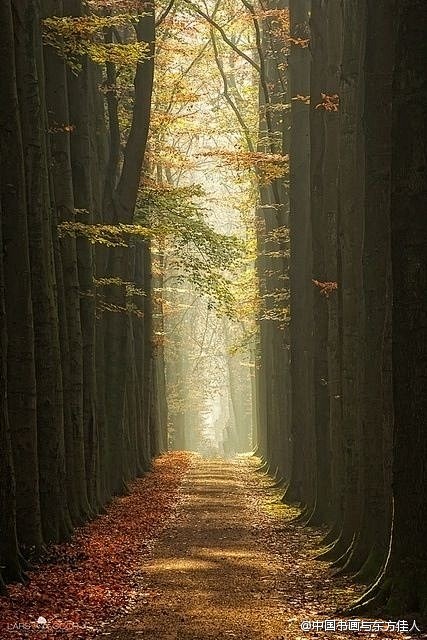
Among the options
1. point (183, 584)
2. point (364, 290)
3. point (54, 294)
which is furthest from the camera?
point (54, 294)

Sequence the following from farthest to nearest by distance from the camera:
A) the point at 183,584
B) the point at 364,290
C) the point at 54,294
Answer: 1. the point at 54,294
2. the point at 364,290
3. the point at 183,584

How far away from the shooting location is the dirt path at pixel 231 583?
9.95m

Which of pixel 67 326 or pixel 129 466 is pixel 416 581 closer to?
pixel 67 326

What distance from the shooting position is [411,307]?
9.56 metres

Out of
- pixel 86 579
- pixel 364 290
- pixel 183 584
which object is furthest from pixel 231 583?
pixel 364 290

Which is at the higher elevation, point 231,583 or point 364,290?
point 364,290

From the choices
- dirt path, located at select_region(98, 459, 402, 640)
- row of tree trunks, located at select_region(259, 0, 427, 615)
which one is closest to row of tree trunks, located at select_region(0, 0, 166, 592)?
dirt path, located at select_region(98, 459, 402, 640)

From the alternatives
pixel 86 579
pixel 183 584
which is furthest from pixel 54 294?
pixel 183 584

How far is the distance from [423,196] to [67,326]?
363 inches

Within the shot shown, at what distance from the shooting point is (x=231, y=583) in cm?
1290

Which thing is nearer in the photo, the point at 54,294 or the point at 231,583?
the point at 231,583

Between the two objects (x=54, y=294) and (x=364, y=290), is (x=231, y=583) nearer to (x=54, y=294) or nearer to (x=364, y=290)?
(x=364, y=290)

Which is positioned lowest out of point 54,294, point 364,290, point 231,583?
point 231,583

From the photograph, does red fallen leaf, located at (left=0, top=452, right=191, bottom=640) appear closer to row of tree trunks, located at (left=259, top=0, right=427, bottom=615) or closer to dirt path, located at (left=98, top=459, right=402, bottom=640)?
dirt path, located at (left=98, top=459, right=402, bottom=640)
